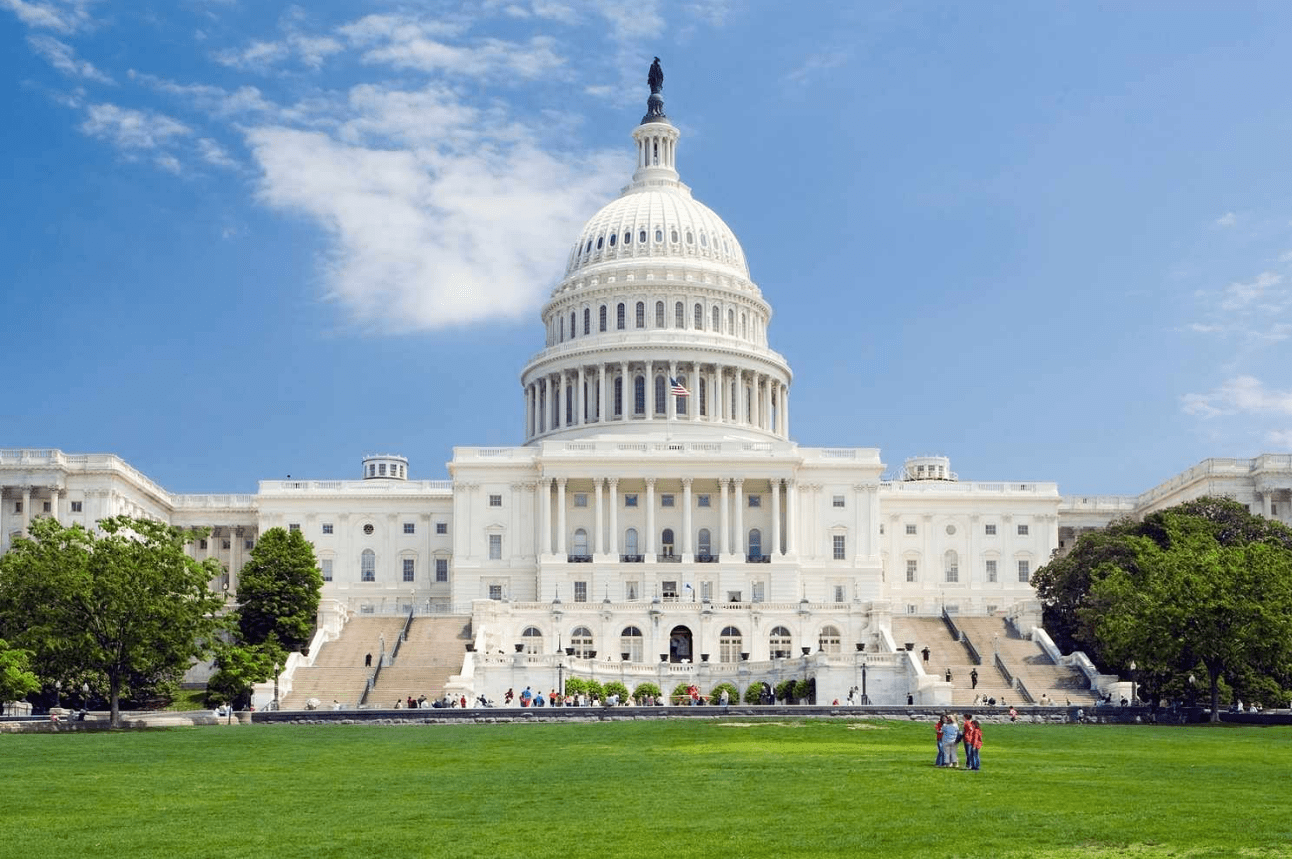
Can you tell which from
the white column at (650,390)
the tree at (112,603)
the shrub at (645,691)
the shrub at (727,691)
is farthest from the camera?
the white column at (650,390)

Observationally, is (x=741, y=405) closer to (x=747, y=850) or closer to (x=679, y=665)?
(x=679, y=665)

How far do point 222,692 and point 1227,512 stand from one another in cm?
6188

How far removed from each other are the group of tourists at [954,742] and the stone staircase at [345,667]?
45.8m

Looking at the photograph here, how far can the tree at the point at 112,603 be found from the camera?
71.4 meters

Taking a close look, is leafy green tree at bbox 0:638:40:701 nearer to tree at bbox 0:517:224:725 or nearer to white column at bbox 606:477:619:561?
tree at bbox 0:517:224:725

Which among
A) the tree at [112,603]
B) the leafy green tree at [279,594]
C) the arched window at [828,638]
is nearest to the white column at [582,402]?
the arched window at [828,638]

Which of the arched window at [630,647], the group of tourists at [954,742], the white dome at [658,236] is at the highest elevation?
the white dome at [658,236]

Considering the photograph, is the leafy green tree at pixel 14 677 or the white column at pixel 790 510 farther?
the white column at pixel 790 510

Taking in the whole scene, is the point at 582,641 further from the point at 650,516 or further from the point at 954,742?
the point at 954,742

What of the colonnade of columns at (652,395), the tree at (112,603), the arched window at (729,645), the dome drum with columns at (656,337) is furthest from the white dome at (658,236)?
A: the tree at (112,603)

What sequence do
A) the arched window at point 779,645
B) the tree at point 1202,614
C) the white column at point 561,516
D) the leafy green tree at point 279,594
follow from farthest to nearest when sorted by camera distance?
the white column at point 561,516 < the arched window at point 779,645 < the leafy green tree at point 279,594 < the tree at point 1202,614

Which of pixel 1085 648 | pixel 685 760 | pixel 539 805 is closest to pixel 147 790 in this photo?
pixel 539 805

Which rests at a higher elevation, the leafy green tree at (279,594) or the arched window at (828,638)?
the leafy green tree at (279,594)

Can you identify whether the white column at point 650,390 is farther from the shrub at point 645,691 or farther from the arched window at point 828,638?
the shrub at point 645,691
